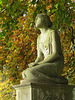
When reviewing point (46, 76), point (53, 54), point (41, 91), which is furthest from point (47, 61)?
point (41, 91)

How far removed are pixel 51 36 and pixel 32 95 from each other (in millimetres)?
1581

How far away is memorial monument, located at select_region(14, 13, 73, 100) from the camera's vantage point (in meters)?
5.43

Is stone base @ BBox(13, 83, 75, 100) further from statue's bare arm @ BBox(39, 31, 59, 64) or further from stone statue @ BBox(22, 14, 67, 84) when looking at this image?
statue's bare arm @ BBox(39, 31, 59, 64)

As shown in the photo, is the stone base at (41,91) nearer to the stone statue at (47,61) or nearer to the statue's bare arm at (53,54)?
the stone statue at (47,61)

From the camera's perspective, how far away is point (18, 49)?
1200 cm

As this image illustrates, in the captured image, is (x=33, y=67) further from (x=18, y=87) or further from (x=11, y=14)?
(x=11, y=14)

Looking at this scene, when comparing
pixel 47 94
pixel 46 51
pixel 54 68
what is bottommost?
pixel 47 94

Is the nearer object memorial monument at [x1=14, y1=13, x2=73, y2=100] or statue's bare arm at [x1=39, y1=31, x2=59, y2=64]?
memorial monument at [x1=14, y1=13, x2=73, y2=100]

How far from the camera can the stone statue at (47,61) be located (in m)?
5.56

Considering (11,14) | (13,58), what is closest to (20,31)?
(13,58)

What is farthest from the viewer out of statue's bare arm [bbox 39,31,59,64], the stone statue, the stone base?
statue's bare arm [bbox 39,31,59,64]

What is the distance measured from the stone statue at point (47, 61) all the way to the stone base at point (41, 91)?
14 centimetres

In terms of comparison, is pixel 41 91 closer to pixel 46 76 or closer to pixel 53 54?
pixel 46 76

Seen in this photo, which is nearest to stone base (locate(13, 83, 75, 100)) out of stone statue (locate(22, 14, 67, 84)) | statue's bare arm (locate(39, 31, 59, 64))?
stone statue (locate(22, 14, 67, 84))
